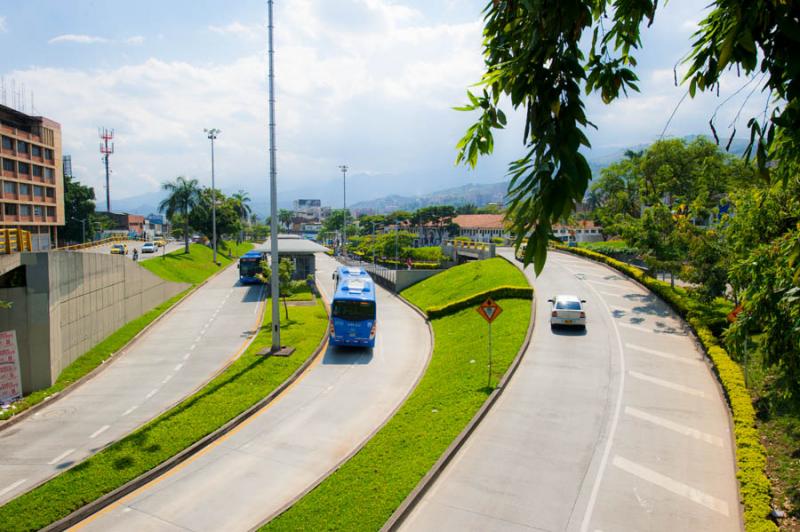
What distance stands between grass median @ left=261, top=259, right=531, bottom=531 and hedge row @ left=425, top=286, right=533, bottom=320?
1.99 m

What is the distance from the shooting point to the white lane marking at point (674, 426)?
14.0m

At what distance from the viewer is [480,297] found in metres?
32.3

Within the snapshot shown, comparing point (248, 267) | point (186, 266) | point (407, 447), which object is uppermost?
point (248, 267)

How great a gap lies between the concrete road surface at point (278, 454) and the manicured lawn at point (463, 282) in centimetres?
1371

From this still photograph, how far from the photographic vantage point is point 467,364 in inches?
813

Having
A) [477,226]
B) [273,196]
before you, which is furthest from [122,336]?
[477,226]

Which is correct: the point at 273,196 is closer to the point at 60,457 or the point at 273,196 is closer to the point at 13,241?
the point at 13,241

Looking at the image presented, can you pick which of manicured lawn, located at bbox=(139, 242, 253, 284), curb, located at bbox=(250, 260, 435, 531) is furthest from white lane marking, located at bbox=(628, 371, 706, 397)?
manicured lawn, located at bbox=(139, 242, 253, 284)

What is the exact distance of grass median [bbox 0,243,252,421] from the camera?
1902 cm

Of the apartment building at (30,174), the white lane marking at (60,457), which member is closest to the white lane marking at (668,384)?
the white lane marking at (60,457)

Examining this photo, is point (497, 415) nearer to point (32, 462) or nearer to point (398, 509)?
point (398, 509)

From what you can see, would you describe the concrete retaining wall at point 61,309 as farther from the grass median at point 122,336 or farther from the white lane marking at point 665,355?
the white lane marking at point 665,355

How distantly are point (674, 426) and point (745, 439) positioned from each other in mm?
1844

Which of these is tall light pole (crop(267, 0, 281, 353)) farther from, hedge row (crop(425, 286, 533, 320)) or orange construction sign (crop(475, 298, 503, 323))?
hedge row (crop(425, 286, 533, 320))
